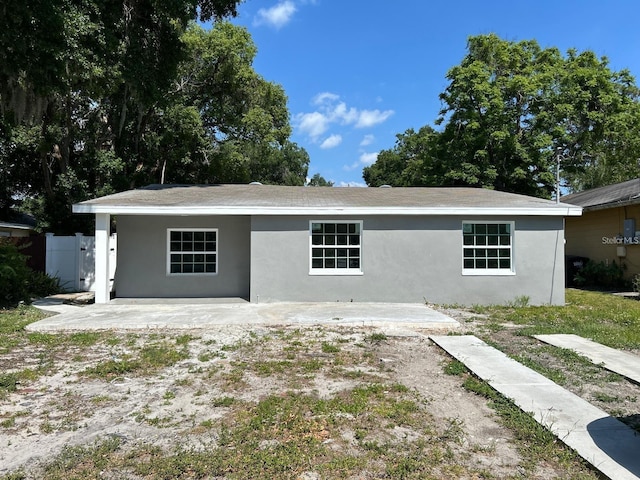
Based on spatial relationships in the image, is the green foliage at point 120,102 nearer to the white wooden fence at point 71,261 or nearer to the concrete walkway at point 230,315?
the white wooden fence at point 71,261

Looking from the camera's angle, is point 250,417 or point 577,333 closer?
point 250,417

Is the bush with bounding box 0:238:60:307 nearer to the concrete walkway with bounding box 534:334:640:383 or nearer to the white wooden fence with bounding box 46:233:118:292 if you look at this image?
the white wooden fence with bounding box 46:233:118:292

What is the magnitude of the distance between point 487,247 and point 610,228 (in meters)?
7.41

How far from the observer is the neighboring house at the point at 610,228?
14266mm

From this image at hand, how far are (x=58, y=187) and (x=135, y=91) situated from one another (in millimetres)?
6630

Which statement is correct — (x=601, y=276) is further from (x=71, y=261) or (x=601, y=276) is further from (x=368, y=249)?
(x=71, y=261)

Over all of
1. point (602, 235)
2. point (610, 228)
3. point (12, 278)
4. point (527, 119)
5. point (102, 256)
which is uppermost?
point (527, 119)

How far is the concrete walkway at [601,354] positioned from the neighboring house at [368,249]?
12.5 feet

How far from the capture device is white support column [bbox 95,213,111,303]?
34.7 ft

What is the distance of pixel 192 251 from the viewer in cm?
1185

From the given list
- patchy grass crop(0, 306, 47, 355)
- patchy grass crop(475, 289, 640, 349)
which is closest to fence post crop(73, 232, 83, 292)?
patchy grass crop(0, 306, 47, 355)

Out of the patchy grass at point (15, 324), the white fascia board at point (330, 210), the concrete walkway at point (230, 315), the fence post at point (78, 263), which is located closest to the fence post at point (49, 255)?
the fence post at point (78, 263)

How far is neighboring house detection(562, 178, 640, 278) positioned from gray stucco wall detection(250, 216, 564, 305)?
A: 5.08 meters

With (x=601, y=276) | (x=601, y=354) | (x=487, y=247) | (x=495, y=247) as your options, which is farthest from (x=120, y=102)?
(x=601, y=276)
